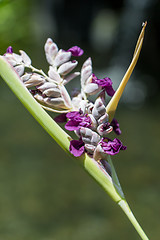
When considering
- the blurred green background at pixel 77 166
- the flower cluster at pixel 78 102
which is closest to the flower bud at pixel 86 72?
the flower cluster at pixel 78 102

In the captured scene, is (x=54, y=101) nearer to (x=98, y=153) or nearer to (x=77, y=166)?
(x=98, y=153)

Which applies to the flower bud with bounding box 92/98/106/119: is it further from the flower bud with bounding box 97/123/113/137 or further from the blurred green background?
the blurred green background

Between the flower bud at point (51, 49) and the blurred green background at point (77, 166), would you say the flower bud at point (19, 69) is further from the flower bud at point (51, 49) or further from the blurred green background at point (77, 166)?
the blurred green background at point (77, 166)

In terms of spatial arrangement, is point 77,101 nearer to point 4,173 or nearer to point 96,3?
point 4,173

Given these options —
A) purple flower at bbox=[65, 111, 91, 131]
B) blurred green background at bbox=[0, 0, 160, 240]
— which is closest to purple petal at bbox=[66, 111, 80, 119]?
purple flower at bbox=[65, 111, 91, 131]

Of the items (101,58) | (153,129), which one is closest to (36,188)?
(153,129)

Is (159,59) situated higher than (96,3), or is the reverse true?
(96,3)

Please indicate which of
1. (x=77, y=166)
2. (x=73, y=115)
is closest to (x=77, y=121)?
(x=73, y=115)
